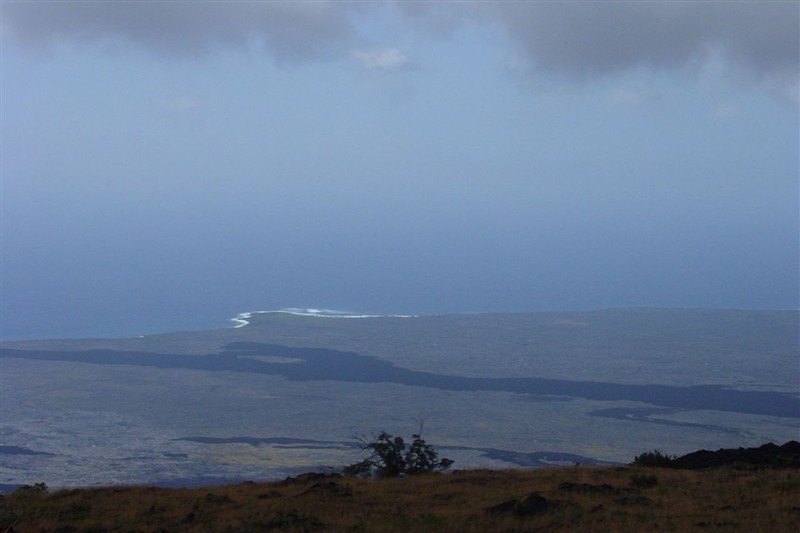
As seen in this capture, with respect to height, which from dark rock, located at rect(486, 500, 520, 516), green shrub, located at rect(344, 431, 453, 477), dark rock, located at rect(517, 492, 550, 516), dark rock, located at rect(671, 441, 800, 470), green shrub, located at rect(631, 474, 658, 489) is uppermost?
dark rock, located at rect(671, 441, 800, 470)

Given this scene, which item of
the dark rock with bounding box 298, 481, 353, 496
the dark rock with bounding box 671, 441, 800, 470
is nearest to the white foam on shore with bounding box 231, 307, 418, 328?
the dark rock with bounding box 671, 441, 800, 470

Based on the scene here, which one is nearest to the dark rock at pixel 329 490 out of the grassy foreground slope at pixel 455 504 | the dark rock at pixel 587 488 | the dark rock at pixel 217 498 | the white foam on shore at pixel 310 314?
the grassy foreground slope at pixel 455 504

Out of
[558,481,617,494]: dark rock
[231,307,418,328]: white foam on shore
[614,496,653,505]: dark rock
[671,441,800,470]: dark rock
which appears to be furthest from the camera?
[231,307,418,328]: white foam on shore

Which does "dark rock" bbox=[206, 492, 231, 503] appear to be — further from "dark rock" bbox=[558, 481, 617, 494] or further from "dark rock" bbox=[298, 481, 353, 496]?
"dark rock" bbox=[558, 481, 617, 494]

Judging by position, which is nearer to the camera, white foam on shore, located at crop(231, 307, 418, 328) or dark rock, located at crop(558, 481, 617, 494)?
dark rock, located at crop(558, 481, 617, 494)

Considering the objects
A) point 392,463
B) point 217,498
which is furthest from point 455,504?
point 392,463

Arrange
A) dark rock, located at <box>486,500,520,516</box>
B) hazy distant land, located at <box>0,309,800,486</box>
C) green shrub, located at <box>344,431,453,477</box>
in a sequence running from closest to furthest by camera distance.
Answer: dark rock, located at <box>486,500,520,516</box>
green shrub, located at <box>344,431,453,477</box>
hazy distant land, located at <box>0,309,800,486</box>

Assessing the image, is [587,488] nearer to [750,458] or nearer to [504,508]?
[504,508]

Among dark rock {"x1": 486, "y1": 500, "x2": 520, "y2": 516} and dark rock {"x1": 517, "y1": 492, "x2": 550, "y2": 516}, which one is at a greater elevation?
dark rock {"x1": 517, "y1": 492, "x2": 550, "y2": 516}
